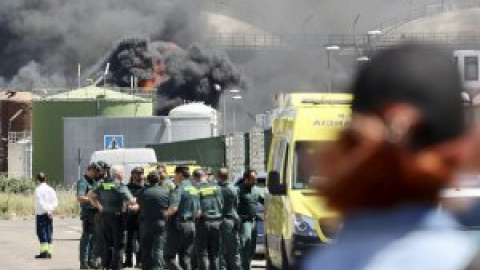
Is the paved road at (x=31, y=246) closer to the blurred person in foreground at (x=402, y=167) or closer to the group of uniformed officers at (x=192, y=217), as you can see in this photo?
the group of uniformed officers at (x=192, y=217)

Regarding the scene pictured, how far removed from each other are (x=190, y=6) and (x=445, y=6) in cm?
1893

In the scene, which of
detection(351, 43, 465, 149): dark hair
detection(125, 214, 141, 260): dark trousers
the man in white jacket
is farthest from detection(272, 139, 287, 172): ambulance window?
detection(351, 43, 465, 149): dark hair

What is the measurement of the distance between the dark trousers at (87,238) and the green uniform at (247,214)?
3.51 meters

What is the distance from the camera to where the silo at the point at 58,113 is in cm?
7912

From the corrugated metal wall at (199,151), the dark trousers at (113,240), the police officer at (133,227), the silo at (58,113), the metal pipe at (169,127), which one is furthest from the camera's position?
the silo at (58,113)

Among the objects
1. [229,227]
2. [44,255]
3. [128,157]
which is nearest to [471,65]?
[128,157]

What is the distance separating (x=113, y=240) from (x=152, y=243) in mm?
1724

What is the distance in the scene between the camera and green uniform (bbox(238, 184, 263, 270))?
2264 centimetres

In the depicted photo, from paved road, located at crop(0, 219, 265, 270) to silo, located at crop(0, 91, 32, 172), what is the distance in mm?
47546

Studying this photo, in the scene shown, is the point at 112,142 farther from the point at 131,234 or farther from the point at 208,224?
the point at 208,224

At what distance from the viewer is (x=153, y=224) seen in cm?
2250

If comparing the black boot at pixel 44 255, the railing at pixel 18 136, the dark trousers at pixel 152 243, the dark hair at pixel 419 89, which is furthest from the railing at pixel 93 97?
the dark hair at pixel 419 89

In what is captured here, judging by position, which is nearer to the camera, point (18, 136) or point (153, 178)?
point (153, 178)

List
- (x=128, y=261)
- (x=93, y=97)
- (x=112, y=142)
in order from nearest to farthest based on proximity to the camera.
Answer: (x=128, y=261)
(x=112, y=142)
(x=93, y=97)
